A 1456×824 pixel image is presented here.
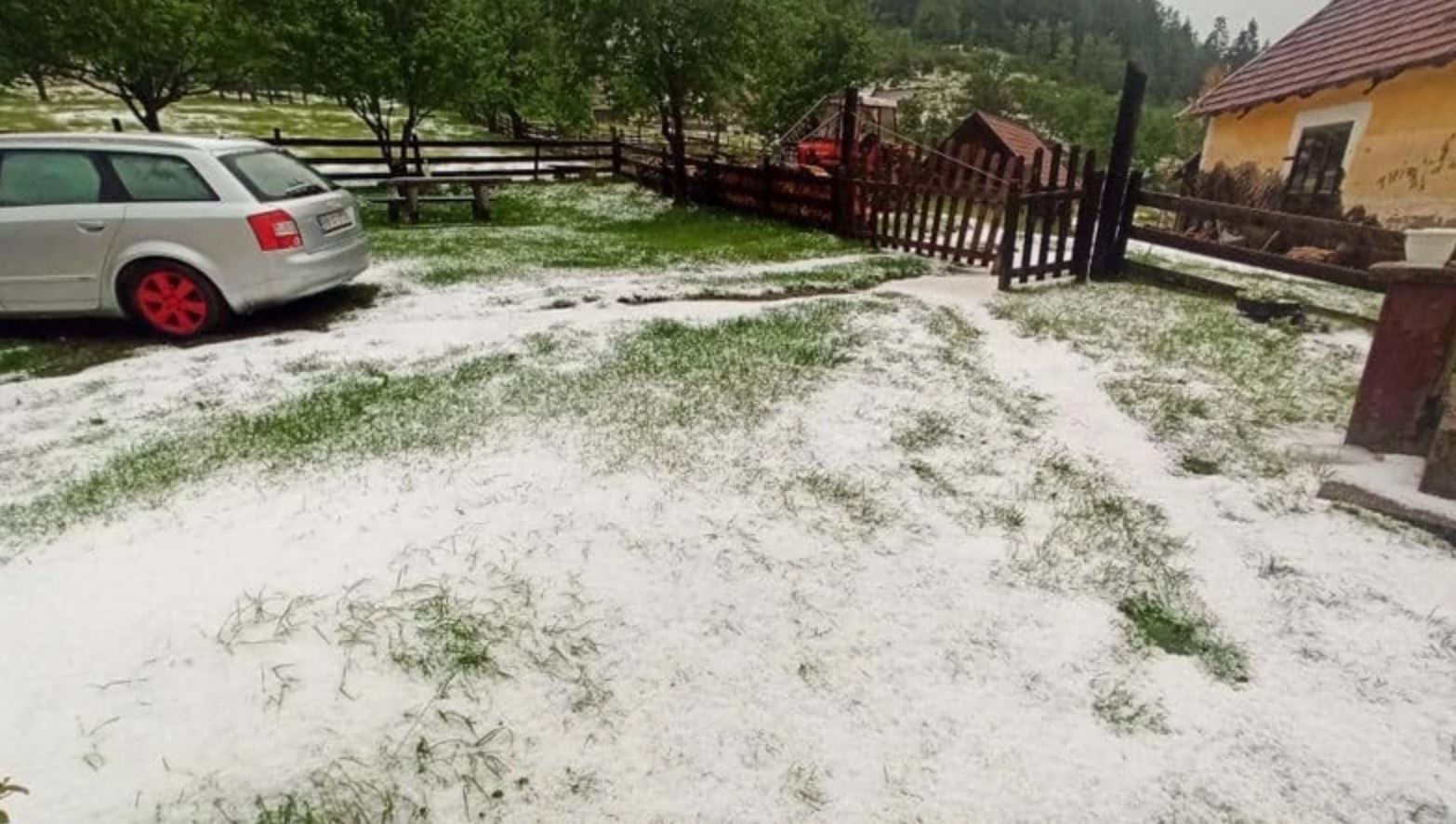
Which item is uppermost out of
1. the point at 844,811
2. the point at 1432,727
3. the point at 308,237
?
the point at 308,237

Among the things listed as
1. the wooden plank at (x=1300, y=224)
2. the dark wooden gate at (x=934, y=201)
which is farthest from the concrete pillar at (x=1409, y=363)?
the dark wooden gate at (x=934, y=201)

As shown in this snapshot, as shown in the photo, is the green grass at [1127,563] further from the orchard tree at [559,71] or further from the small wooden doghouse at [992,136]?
the small wooden doghouse at [992,136]

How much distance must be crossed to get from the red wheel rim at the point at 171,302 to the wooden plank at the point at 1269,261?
980cm

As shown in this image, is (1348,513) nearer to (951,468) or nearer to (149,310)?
(951,468)

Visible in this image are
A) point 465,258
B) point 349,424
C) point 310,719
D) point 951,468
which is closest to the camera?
point 310,719

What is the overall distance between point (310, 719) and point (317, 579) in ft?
2.54

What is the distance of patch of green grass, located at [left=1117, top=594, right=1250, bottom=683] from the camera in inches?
99.7

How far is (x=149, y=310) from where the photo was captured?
6.25 meters

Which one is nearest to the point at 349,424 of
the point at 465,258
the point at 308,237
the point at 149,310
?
the point at 308,237

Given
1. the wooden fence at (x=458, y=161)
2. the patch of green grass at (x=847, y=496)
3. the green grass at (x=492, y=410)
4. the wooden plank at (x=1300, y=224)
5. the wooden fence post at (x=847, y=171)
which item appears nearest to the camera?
the patch of green grass at (x=847, y=496)

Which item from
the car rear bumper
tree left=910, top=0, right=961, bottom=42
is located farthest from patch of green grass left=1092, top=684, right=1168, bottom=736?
tree left=910, top=0, right=961, bottom=42

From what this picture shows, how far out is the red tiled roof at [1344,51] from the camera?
10734 mm

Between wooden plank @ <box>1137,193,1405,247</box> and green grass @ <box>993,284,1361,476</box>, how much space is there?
0.89 meters

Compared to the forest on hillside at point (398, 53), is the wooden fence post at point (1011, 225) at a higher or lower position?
lower
